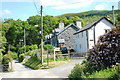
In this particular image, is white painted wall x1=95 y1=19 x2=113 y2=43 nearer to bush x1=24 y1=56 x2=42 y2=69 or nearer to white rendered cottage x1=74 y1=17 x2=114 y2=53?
white rendered cottage x1=74 y1=17 x2=114 y2=53

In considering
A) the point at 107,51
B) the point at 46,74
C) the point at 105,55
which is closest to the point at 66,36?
the point at 46,74

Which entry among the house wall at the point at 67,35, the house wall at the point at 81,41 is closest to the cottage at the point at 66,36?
the house wall at the point at 67,35

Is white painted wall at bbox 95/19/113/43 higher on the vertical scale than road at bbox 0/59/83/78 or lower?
higher

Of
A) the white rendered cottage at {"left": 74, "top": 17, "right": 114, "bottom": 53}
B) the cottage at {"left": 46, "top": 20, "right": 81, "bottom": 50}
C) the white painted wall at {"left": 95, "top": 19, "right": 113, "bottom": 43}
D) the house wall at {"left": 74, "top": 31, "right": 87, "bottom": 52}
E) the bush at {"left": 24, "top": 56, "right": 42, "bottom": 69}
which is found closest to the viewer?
the bush at {"left": 24, "top": 56, "right": 42, "bottom": 69}

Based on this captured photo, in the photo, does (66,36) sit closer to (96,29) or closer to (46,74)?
(96,29)

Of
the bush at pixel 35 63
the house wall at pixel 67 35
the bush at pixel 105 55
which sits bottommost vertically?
the bush at pixel 35 63

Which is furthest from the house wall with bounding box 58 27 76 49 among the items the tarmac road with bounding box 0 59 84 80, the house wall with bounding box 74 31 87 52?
the tarmac road with bounding box 0 59 84 80

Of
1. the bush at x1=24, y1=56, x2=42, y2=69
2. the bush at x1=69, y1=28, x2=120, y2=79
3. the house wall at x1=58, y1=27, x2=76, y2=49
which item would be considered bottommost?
the bush at x1=24, y1=56, x2=42, y2=69

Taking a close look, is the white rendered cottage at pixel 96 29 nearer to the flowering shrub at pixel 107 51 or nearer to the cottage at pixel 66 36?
the cottage at pixel 66 36

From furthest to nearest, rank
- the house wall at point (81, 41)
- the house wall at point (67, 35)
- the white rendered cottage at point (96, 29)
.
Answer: the house wall at point (67, 35), the house wall at point (81, 41), the white rendered cottage at point (96, 29)

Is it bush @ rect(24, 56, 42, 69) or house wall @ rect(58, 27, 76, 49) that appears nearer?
bush @ rect(24, 56, 42, 69)

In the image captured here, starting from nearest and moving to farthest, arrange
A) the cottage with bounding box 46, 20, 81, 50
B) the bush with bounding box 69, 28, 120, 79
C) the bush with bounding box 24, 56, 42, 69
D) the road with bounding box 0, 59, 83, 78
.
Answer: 1. the bush with bounding box 69, 28, 120, 79
2. the road with bounding box 0, 59, 83, 78
3. the bush with bounding box 24, 56, 42, 69
4. the cottage with bounding box 46, 20, 81, 50

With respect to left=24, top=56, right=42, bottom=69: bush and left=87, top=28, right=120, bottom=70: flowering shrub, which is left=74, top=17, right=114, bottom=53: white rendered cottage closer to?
left=24, top=56, right=42, bottom=69: bush

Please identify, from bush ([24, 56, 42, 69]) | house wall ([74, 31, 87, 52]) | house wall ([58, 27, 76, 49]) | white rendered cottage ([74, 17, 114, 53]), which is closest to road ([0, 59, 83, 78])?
bush ([24, 56, 42, 69])
